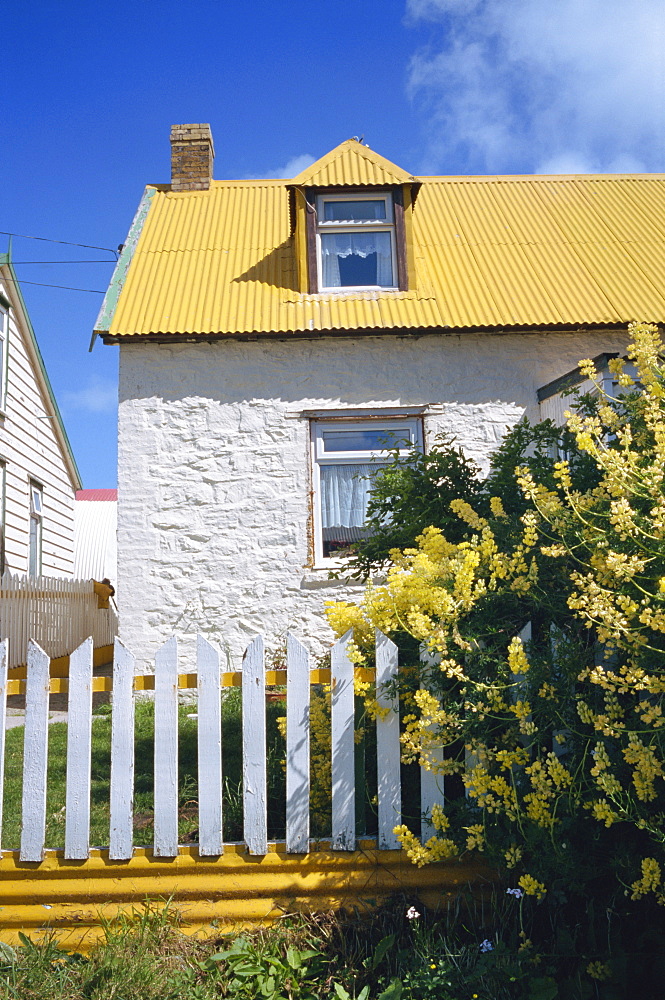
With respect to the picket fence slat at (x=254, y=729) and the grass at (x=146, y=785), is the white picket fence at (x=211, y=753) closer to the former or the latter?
the picket fence slat at (x=254, y=729)

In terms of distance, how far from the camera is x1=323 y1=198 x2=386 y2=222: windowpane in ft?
33.3

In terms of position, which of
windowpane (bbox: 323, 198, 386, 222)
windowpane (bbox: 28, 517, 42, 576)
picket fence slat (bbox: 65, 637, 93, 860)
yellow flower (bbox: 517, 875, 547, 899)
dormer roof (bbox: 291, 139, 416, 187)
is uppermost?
dormer roof (bbox: 291, 139, 416, 187)

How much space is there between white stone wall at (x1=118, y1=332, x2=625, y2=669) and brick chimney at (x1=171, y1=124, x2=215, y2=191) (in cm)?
428

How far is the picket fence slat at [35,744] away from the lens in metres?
3.34

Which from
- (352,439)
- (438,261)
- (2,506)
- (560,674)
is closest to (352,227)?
(438,261)

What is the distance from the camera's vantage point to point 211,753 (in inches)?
131

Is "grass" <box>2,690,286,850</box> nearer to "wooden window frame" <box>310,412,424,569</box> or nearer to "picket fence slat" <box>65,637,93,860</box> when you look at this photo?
"picket fence slat" <box>65,637,93,860</box>

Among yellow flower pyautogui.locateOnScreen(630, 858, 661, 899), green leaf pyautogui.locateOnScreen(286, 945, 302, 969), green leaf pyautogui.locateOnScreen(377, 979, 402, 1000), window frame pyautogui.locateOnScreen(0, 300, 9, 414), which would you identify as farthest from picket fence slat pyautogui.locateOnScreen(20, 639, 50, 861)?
window frame pyautogui.locateOnScreen(0, 300, 9, 414)

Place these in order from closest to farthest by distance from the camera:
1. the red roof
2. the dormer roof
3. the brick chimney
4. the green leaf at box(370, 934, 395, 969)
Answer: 1. the green leaf at box(370, 934, 395, 969)
2. the dormer roof
3. the brick chimney
4. the red roof

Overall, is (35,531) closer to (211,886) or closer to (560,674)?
(211,886)

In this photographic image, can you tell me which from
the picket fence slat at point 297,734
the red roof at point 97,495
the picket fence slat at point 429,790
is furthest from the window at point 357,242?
the red roof at point 97,495

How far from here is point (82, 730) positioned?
3377 millimetres

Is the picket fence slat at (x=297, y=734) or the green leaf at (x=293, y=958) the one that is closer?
the green leaf at (x=293, y=958)

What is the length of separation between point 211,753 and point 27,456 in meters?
12.8
